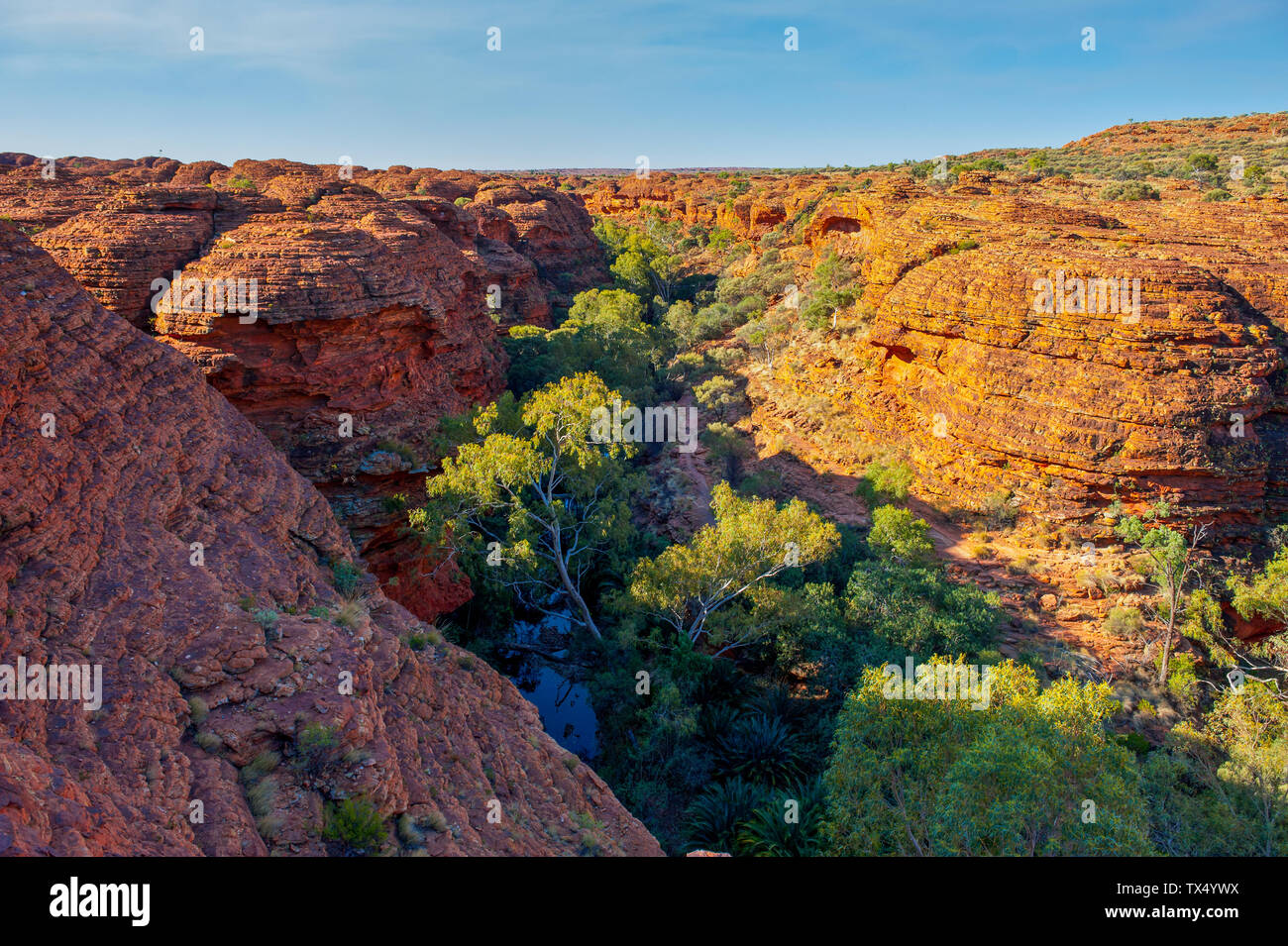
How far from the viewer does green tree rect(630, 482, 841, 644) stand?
15508mm

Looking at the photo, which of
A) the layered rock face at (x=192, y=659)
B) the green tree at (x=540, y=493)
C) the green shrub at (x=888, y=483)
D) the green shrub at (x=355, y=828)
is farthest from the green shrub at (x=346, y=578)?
the green shrub at (x=888, y=483)

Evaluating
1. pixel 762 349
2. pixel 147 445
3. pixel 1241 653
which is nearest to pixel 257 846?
pixel 147 445

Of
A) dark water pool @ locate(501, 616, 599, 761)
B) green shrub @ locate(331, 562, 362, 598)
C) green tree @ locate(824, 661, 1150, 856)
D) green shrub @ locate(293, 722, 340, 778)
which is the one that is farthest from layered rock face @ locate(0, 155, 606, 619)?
green shrub @ locate(293, 722, 340, 778)

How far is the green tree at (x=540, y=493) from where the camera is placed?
15469mm

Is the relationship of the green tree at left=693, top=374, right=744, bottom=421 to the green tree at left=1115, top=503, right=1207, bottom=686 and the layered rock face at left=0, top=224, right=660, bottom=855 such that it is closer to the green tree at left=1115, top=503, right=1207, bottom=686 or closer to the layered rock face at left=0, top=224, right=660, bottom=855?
the green tree at left=1115, top=503, right=1207, bottom=686

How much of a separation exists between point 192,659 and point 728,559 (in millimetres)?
11274

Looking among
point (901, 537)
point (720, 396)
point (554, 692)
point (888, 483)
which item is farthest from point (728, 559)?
point (720, 396)

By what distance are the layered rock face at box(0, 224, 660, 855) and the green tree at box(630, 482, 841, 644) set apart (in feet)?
21.0

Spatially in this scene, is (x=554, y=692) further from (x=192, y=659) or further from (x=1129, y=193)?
(x=1129, y=193)

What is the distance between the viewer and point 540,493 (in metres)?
16.1

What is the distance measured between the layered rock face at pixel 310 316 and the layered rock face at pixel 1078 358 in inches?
577

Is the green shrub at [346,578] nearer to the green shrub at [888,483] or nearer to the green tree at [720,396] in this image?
the green shrub at [888,483]

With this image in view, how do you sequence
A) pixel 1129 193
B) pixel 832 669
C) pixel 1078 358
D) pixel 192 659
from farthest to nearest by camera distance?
1. pixel 1129 193
2. pixel 1078 358
3. pixel 832 669
4. pixel 192 659
